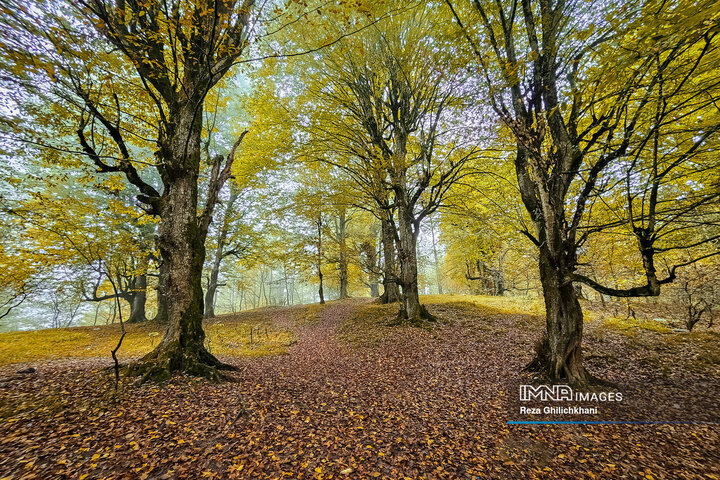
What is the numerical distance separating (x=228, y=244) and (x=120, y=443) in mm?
13079

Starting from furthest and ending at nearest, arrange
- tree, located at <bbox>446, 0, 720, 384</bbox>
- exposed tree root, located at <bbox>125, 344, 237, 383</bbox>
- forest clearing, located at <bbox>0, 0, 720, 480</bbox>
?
exposed tree root, located at <bbox>125, 344, 237, 383</bbox>
tree, located at <bbox>446, 0, 720, 384</bbox>
forest clearing, located at <bbox>0, 0, 720, 480</bbox>

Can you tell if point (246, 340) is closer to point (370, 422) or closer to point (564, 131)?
point (370, 422)

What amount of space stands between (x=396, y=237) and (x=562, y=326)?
5.26 m

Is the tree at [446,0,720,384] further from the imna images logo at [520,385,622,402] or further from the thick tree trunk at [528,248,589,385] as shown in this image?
the imna images logo at [520,385,622,402]

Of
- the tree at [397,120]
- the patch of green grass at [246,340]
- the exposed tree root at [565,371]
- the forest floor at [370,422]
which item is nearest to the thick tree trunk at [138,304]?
the patch of green grass at [246,340]

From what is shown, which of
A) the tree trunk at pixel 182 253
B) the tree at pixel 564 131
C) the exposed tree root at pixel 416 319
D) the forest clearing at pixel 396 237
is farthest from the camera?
the exposed tree root at pixel 416 319

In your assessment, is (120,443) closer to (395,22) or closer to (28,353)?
(28,353)

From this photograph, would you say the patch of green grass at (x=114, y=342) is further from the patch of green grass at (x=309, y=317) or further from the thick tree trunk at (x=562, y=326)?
the thick tree trunk at (x=562, y=326)

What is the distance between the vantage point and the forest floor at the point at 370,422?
279 centimetres

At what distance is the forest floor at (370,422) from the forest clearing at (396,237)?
36mm

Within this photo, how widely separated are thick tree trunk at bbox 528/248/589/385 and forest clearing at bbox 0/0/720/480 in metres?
0.04

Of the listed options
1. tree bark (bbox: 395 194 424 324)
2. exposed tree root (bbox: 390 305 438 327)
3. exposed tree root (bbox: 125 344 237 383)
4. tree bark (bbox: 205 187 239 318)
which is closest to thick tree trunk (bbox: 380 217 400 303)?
tree bark (bbox: 395 194 424 324)

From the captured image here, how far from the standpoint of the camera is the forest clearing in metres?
3.11

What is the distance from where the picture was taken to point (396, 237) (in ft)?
29.9
